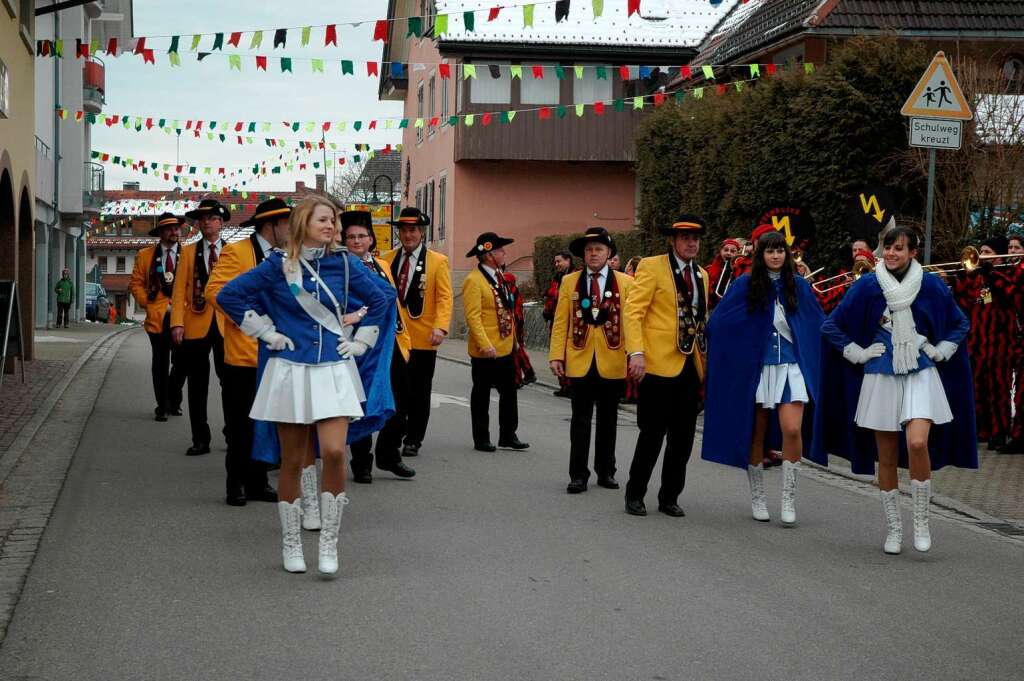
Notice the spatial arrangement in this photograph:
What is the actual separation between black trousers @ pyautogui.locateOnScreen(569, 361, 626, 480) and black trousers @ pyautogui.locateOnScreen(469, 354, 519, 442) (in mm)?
2047

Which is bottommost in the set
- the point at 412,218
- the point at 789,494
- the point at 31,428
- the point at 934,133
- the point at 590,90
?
the point at 31,428

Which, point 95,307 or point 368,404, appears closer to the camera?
point 368,404

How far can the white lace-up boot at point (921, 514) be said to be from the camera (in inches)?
302

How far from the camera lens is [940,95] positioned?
11.4 m

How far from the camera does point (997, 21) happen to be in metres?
25.6

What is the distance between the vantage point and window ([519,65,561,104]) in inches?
1502

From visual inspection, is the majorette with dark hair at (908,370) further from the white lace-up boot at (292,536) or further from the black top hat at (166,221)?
the black top hat at (166,221)

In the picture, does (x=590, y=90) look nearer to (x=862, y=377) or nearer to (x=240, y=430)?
(x=240, y=430)

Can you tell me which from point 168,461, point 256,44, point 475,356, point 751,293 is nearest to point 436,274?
point 475,356

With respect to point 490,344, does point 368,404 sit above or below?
below

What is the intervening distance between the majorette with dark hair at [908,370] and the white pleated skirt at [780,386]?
1.31 ft

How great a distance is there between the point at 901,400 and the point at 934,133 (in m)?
4.24

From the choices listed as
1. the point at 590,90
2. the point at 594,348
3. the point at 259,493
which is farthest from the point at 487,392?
the point at 590,90

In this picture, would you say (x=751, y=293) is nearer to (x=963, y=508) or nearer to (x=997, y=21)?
(x=963, y=508)
